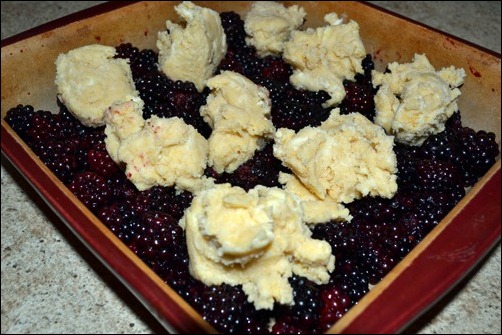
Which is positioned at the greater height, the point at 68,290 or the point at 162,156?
the point at 162,156

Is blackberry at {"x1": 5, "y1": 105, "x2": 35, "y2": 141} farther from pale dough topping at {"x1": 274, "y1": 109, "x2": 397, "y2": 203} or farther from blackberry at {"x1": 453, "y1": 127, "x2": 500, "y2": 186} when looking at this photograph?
blackberry at {"x1": 453, "y1": 127, "x2": 500, "y2": 186}

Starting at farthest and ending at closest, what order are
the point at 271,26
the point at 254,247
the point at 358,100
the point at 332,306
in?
the point at 271,26 → the point at 358,100 → the point at 332,306 → the point at 254,247

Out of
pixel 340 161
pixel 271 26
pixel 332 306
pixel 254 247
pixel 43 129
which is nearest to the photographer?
pixel 254 247

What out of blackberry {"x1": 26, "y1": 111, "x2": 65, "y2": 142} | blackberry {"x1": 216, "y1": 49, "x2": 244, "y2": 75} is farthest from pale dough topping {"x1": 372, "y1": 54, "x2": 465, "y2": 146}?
blackberry {"x1": 26, "y1": 111, "x2": 65, "y2": 142}

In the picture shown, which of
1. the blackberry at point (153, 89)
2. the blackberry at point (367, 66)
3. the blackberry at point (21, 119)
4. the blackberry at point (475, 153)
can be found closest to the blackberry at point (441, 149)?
the blackberry at point (475, 153)

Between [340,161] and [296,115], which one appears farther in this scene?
[296,115]

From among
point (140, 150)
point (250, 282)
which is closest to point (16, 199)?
point (140, 150)

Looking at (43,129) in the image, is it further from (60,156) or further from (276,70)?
(276,70)

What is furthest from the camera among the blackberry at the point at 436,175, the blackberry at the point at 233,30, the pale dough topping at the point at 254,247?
the blackberry at the point at 233,30

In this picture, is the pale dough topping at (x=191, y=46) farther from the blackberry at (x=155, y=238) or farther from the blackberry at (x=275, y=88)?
the blackberry at (x=155, y=238)

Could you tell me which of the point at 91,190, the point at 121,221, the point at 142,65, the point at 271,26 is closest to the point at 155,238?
the point at 121,221
